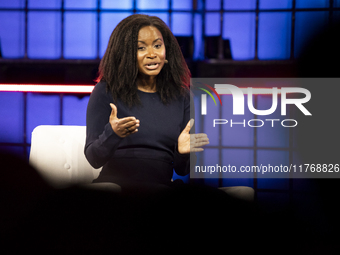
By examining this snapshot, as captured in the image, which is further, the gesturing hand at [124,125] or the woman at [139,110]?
the woman at [139,110]

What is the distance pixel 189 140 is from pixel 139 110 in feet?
0.70

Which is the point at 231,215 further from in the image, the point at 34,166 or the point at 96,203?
the point at 34,166

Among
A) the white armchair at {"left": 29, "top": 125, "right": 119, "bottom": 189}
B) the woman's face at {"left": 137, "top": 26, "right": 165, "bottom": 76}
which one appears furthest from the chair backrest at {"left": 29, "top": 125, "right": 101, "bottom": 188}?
the woman's face at {"left": 137, "top": 26, "right": 165, "bottom": 76}

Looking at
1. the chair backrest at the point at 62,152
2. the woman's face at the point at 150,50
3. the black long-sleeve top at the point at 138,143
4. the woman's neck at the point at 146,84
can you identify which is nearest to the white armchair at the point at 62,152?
the chair backrest at the point at 62,152

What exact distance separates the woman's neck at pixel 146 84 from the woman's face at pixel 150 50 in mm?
93

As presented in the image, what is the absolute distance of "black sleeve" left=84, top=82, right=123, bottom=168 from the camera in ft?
3.32

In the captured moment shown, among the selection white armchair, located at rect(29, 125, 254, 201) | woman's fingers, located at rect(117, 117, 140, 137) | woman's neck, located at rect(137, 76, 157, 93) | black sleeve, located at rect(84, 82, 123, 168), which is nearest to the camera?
woman's fingers, located at rect(117, 117, 140, 137)

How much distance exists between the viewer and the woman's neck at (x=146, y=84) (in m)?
1.20

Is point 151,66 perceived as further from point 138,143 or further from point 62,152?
point 62,152

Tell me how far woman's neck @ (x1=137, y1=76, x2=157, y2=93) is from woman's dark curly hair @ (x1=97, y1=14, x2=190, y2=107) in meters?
0.02

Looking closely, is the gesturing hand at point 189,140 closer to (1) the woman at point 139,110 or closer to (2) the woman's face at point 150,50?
(1) the woman at point 139,110

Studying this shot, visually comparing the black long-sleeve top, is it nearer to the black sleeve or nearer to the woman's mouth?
the black sleeve

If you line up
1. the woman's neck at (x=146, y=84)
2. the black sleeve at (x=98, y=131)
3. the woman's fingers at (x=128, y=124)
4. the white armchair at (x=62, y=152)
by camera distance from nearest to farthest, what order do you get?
the woman's fingers at (x=128, y=124) < the black sleeve at (x=98, y=131) < the woman's neck at (x=146, y=84) < the white armchair at (x=62, y=152)

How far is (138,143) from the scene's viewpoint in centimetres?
111
